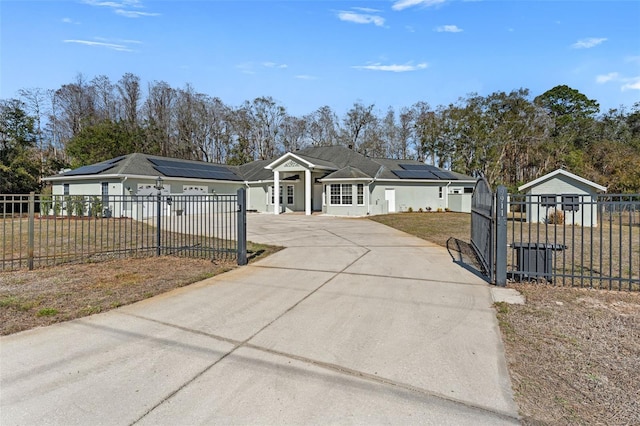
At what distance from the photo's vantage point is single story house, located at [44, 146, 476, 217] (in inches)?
932

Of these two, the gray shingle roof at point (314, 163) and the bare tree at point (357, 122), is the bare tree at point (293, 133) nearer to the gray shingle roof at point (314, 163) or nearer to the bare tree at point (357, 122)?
the bare tree at point (357, 122)

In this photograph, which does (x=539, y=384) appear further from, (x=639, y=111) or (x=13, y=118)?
(x=639, y=111)

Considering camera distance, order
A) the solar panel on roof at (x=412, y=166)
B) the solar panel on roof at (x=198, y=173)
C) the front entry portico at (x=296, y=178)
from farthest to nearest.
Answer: the solar panel on roof at (x=412, y=166), the front entry portico at (x=296, y=178), the solar panel on roof at (x=198, y=173)

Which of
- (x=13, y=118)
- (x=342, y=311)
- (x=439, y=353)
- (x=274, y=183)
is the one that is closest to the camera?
(x=439, y=353)

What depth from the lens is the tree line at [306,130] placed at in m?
34.0

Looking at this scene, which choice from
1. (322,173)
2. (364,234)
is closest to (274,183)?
(322,173)

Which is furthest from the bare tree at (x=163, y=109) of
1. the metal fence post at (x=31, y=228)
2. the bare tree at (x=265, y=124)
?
the metal fence post at (x=31, y=228)

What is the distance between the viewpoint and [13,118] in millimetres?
32281

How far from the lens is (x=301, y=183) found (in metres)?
29.8

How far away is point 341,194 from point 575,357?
75.1 feet

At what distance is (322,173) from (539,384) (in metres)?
26.4

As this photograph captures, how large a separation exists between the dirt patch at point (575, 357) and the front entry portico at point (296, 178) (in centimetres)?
2154

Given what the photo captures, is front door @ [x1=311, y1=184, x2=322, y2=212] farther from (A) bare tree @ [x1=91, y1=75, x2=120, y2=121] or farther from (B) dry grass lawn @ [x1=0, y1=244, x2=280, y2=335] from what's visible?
(A) bare tree @ [x1=91, y1=75, x2=120, y2=121]

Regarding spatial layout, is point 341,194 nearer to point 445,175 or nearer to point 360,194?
point 360,194
